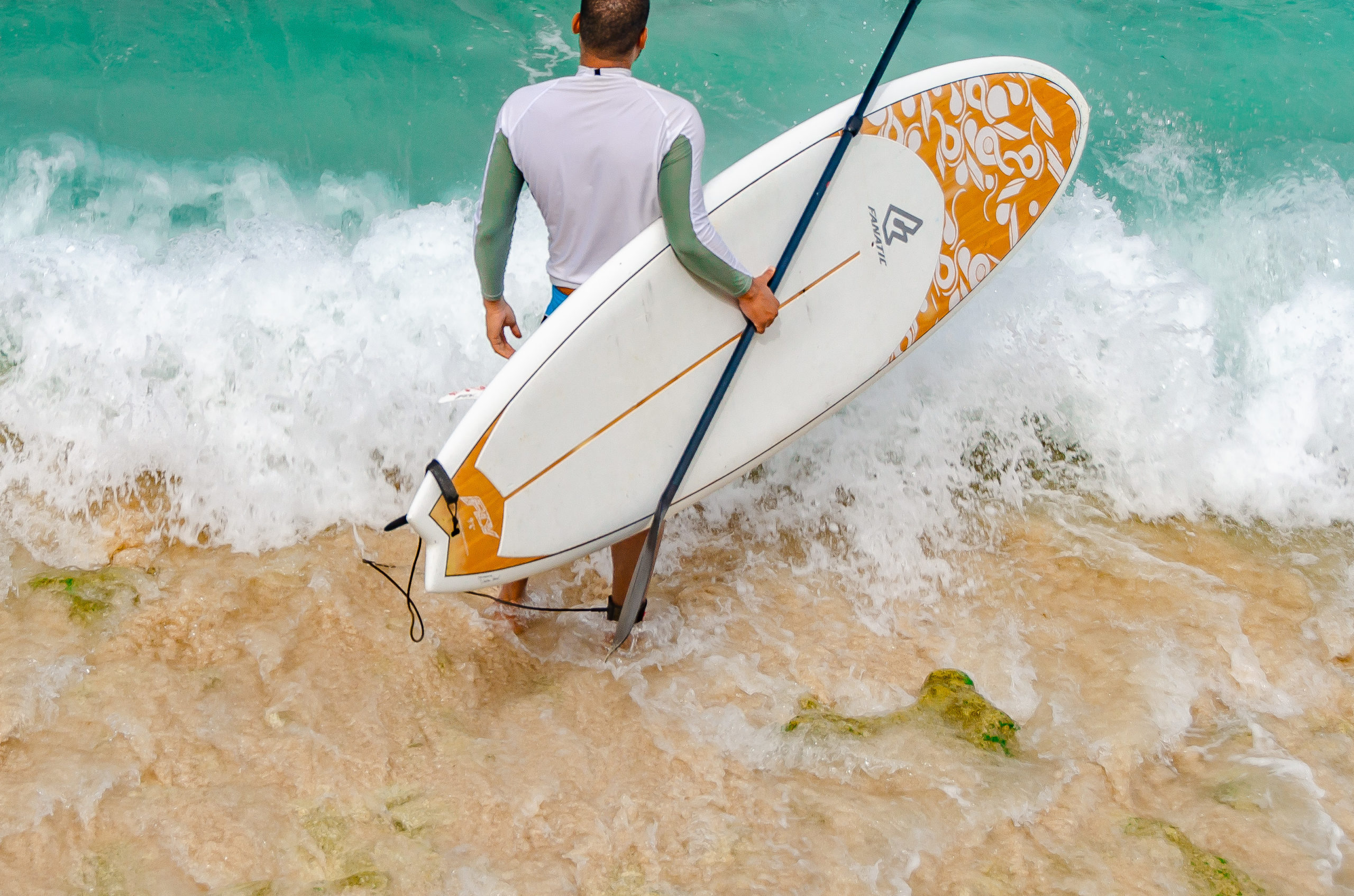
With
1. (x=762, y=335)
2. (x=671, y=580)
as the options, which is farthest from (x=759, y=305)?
(x=671, y=580)

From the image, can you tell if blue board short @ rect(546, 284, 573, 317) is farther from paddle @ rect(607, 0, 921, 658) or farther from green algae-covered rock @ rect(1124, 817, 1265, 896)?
green algae-covered rock @ rect(1124, 817, 1265, 896)

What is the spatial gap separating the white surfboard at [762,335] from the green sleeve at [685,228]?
0.12 metres

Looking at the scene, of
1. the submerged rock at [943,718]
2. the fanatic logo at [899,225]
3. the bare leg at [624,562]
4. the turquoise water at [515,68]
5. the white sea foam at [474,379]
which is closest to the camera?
the submerged rock at [943,718]

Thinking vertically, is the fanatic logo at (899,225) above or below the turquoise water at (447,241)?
above

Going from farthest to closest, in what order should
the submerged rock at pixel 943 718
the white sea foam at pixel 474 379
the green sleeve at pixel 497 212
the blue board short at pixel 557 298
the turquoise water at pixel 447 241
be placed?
1. the turquoise water at pixel 447 241
2. the white sea foam at pixel 474 379
3. the blue board short at pixel 557 298
4. the submerged rock at pixel 943 718
5. the green sleeve at pixel 497 212

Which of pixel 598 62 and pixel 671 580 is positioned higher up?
pixel 598 62

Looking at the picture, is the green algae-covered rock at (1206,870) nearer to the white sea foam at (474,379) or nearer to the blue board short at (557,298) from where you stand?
the white sea foam at (474,379)

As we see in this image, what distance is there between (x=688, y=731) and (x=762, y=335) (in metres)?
1.06

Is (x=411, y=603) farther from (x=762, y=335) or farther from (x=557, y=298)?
(x=762, y=335)

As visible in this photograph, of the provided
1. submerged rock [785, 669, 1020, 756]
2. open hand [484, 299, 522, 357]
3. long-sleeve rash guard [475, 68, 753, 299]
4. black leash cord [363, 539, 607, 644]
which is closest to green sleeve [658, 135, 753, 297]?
long-sleeve rash guard [475, 68, 753, 299]

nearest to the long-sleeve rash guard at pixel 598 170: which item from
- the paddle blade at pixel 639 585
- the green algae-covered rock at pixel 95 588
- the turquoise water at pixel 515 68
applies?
the paddle blade at pixel 639 585

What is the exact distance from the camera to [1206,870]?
1.83 m

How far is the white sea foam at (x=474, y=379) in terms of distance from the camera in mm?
2961

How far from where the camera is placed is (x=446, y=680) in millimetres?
2393
